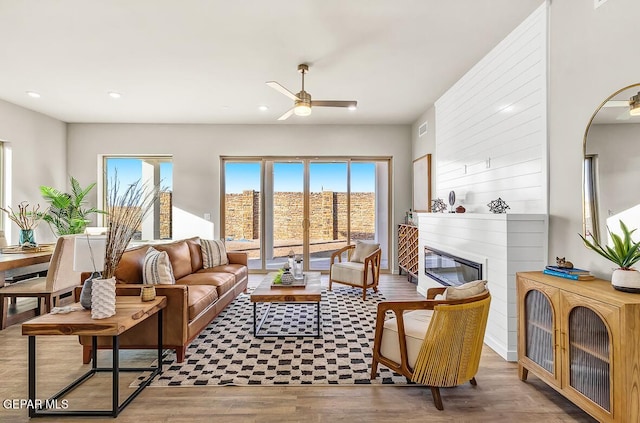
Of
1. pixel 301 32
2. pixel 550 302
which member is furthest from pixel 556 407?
pixel 301 32

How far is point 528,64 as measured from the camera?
9.60 ft

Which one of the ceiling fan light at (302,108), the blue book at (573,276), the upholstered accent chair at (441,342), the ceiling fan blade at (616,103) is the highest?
the ceiling fan light at (302,108)

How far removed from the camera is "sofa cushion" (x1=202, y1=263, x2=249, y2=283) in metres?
4.35

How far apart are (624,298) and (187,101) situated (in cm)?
537

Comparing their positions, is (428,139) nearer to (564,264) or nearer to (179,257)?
(564,264)

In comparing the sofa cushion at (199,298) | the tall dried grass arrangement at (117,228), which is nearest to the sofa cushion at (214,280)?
the sofa cushion at (199,298)

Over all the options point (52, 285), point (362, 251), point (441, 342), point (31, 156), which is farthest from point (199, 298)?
point (31, 156)

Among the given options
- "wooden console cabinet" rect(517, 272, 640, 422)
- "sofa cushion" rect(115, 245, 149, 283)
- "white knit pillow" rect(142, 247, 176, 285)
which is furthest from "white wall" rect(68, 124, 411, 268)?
A: "wooden console cabinet" rect(517, 272, 640, 422)

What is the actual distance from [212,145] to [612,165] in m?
5.91

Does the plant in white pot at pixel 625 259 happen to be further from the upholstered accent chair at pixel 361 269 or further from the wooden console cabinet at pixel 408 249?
the wooden console cabinet at pixel 408 249

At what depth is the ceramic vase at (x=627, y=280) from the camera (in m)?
1.79

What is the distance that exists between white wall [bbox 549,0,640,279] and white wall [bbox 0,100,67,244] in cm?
714

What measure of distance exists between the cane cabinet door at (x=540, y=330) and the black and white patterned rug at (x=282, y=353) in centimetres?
94

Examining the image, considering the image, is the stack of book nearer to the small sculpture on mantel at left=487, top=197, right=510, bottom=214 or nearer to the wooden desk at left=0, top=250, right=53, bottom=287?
the small sculpture on mantel at left=487, top=197, right=510, bottom=214
